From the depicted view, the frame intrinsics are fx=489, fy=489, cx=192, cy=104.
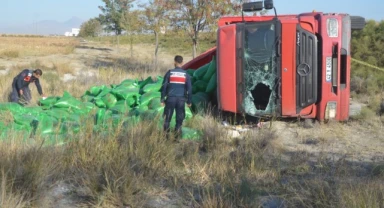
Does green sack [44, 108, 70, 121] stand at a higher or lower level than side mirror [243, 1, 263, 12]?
lower

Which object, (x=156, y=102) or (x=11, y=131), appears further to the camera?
(x=156, y=102)

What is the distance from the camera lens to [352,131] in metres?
8.77

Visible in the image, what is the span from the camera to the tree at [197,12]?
15.6m

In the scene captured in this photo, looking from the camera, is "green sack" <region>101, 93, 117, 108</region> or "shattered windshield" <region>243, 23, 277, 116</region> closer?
"shattered windshield" <region>243, 23, 277, 116</region>

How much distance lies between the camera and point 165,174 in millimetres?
5516

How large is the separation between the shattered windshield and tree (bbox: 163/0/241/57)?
23.2 feet

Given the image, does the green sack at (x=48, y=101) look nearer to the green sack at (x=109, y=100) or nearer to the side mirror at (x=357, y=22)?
the green sack at (x=109, y=100)

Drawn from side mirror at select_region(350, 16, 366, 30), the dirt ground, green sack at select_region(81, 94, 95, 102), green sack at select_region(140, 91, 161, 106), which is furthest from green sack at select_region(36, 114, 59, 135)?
side mirror at select_region(350, 16, 366, 30)

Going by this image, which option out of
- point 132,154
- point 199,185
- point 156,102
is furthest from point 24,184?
point 156,102

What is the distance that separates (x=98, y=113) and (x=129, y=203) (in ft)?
12.3

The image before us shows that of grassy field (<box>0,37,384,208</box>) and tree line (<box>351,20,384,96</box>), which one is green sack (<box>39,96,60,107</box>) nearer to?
grassy field (<box>0,37,384,208</box>)

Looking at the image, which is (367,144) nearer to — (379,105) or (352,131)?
(352,131)

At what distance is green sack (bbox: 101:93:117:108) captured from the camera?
10.1 metres

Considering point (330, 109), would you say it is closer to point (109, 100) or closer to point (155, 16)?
point (109, 100)
